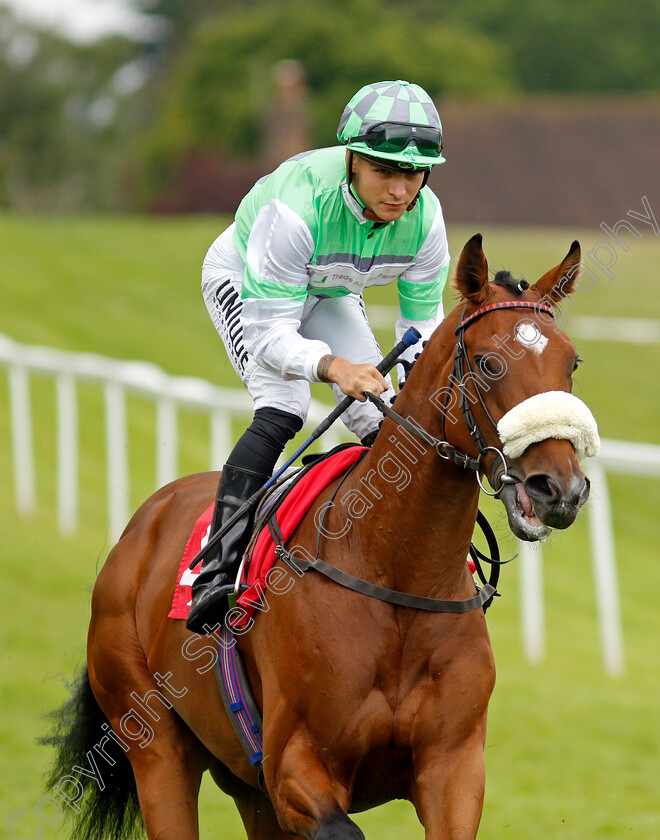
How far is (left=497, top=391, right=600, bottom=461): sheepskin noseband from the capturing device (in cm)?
303

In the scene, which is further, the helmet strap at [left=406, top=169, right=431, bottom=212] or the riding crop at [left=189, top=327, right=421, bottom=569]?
the helmet strap at [left=406, top=169, right=431, bottom=212]

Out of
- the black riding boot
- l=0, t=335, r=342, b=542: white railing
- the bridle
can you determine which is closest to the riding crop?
the black riding boot

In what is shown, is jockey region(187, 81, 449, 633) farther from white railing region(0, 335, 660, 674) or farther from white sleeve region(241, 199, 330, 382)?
white railing region(0, 335, 660, 674)

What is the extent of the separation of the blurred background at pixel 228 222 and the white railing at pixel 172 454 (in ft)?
0.12

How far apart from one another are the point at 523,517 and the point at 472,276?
2.33ft

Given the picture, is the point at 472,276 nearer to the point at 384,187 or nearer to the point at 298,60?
the point at 384,187

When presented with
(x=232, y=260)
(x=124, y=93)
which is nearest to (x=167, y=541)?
(x=232, y=260)

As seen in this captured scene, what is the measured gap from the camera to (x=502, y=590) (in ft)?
38.7

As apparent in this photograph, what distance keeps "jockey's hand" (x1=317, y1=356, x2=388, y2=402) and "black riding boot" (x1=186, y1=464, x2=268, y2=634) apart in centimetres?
58

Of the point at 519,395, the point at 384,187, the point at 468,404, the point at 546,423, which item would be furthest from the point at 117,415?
the point at 546,423

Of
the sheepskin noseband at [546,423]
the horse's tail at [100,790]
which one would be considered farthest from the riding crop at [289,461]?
the horse's tail at [100,790]

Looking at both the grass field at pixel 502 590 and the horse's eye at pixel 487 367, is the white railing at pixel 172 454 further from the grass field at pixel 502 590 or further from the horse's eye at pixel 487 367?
the horse's eye at pixel 487 367

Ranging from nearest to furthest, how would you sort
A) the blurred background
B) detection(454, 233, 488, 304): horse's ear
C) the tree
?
detection(454, 233, 488, 304): horse's ear < the blurred background < the tree

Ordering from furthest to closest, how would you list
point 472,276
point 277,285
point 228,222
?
point 228,222, point 277,285, point 472,276
